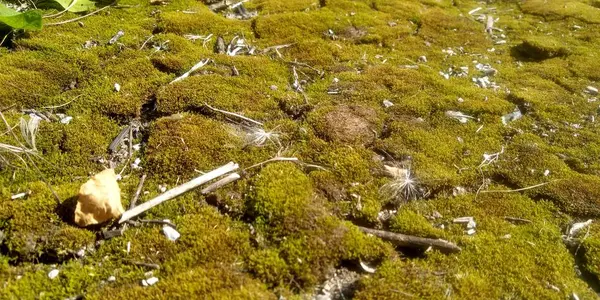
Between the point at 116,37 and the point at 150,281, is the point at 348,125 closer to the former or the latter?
the point at 150,281

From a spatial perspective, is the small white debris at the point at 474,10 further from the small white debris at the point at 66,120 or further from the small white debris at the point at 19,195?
the small white debris at the point at 19,195

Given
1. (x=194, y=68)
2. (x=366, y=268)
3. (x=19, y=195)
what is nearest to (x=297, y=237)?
(x=366, y=268)

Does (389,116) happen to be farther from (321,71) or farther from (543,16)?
(543,16)

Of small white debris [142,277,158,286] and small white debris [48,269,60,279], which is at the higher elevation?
small white debris [48,269,60,279]

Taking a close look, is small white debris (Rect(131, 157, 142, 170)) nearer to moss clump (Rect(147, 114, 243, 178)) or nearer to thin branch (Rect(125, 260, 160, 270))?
moss clump (Rect(147, 114, 243, 178))

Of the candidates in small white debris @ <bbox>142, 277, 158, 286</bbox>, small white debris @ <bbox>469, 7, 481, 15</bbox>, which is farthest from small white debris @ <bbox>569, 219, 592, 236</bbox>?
small white debris @ <bbox>469, 7, 481, 15</bbox>
